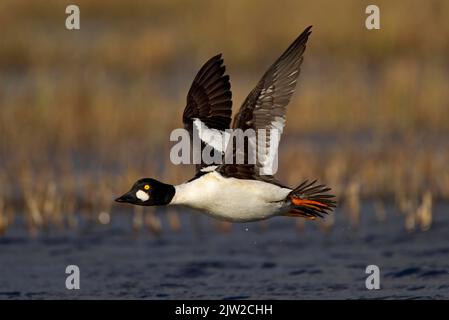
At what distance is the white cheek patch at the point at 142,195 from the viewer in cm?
846

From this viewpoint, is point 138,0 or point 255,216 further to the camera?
point 138,0

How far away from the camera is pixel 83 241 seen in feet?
38.0

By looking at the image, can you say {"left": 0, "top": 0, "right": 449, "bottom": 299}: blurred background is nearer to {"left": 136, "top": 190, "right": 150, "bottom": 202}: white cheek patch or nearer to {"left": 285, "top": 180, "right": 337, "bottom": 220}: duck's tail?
{"left": 285, "top": 180, "right": 337, "bottom": 220}: duck's tail

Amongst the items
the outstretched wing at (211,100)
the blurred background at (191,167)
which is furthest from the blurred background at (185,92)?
the outstretched wing at (211,100)

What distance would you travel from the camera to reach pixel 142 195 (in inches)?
333

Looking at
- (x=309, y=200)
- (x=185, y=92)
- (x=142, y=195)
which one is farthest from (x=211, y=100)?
(x=185, y=92)

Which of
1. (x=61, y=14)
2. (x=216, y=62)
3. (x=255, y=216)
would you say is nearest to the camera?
(x=255, y=216)

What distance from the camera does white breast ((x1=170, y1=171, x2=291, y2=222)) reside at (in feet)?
27.2

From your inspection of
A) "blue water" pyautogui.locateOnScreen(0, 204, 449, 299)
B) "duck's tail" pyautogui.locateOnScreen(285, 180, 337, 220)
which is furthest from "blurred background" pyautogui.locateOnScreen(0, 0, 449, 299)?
"duck's tail" pyautogui.locateOnScreen(285, 180, 337, 220)

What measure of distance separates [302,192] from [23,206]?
4972 millimetres

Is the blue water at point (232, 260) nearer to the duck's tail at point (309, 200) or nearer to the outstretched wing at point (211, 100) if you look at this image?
the duck's tail at point (309, 200)

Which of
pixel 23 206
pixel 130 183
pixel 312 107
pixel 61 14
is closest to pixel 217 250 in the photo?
pixel 130 183

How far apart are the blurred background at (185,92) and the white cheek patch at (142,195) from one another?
10.7 feet

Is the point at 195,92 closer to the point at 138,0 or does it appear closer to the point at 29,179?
the point at 29,179
